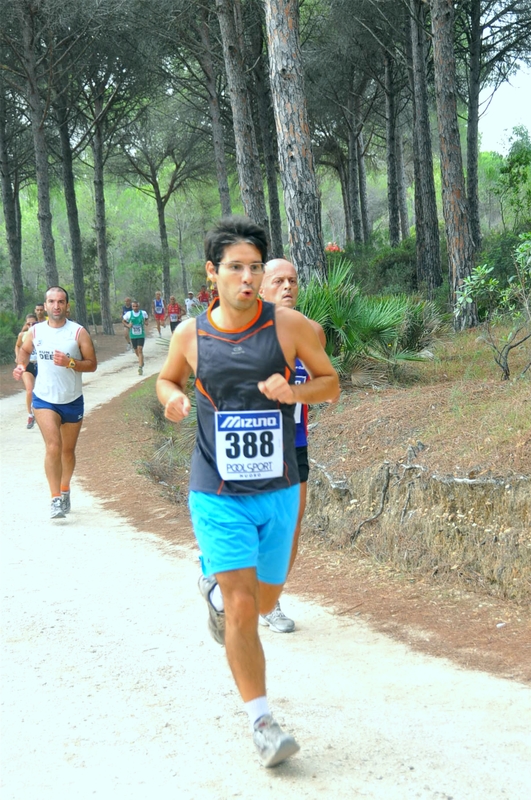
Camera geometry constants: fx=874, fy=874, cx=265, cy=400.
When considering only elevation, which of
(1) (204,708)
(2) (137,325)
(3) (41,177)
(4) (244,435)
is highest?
(3) (41,177)

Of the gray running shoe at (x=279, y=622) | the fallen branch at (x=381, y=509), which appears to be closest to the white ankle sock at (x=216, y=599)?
the gray running shoe at (x=279, y=622)

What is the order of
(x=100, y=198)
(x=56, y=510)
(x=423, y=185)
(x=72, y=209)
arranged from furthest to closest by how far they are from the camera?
1. (x=100, y=198)
2. (x=72, y=209)
3. (x=423, y=185)
4. (x=56, y=510)

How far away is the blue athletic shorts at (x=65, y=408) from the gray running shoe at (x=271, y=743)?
5.36 m

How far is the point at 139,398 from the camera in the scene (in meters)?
16.5

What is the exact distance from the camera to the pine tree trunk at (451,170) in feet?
48.5

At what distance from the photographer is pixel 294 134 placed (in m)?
11.9

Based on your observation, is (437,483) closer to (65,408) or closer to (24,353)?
(65,408)

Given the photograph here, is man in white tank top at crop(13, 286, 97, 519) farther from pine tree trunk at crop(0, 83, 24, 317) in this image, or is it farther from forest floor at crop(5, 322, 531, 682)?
pine tree trunk at crop(0, 83, 24, 317)

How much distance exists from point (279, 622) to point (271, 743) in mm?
1845

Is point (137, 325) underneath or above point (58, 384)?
above

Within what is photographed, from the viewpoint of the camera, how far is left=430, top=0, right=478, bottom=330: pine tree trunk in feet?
48.5

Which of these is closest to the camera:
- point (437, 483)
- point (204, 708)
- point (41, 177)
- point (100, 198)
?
point (204, 708)

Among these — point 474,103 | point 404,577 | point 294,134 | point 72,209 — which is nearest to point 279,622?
point 404,577

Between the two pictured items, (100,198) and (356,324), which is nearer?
(356,324)
